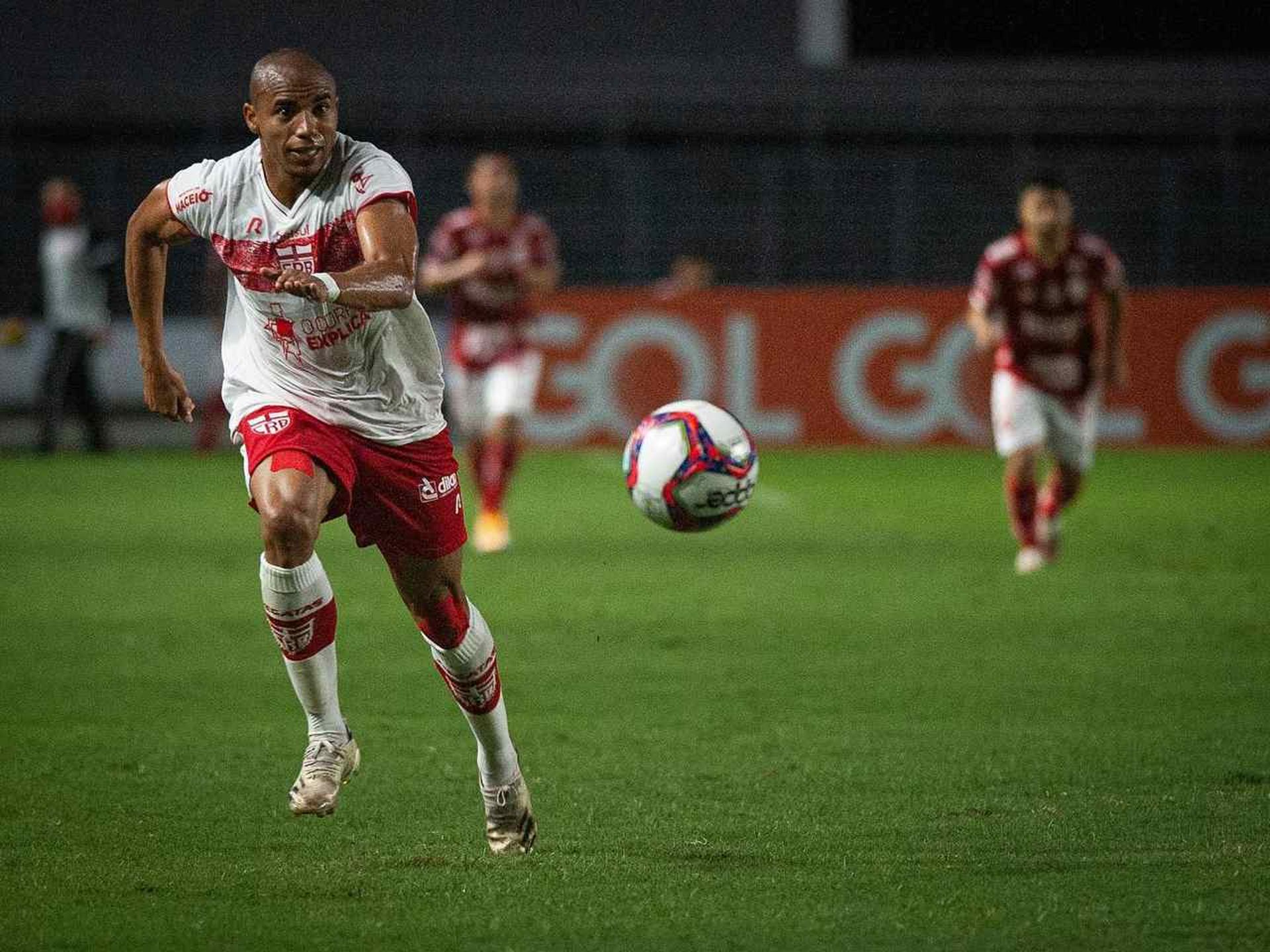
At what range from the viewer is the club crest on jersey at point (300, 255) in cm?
530

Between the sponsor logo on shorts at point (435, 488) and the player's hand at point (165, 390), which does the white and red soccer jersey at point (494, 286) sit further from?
the sponsor logo on shorts at point (435, 488)

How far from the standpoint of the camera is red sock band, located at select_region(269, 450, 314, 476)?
5199 millimetres

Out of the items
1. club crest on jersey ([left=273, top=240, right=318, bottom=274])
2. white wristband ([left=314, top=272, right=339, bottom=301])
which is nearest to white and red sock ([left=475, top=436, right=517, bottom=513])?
club crest on jersey ([left=273, top=240, right=318, bottom=274])

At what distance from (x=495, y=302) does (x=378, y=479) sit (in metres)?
8.29

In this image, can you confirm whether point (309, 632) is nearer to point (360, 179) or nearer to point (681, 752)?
point (360, 179)

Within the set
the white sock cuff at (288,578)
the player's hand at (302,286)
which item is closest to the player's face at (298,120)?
the player's hand at (302,286)

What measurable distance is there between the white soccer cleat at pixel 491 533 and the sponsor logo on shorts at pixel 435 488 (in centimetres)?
732

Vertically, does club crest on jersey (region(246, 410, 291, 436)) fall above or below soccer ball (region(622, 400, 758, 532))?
above

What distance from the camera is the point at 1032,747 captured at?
22.0 feet

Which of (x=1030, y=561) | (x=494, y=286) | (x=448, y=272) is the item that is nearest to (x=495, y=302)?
(x=494, y=286)

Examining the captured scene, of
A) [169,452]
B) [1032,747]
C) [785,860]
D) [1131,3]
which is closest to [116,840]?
[785,860]

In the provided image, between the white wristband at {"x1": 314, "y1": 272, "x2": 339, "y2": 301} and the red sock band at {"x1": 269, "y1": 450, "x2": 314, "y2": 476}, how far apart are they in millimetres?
576

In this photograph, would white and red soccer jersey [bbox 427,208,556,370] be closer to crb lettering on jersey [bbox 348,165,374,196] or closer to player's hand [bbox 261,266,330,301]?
crb lettering on jersey [bbox 348,165,374,196]

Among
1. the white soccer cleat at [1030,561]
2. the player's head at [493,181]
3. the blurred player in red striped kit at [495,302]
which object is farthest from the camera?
the blurred player in red striped kit at [495,302]
